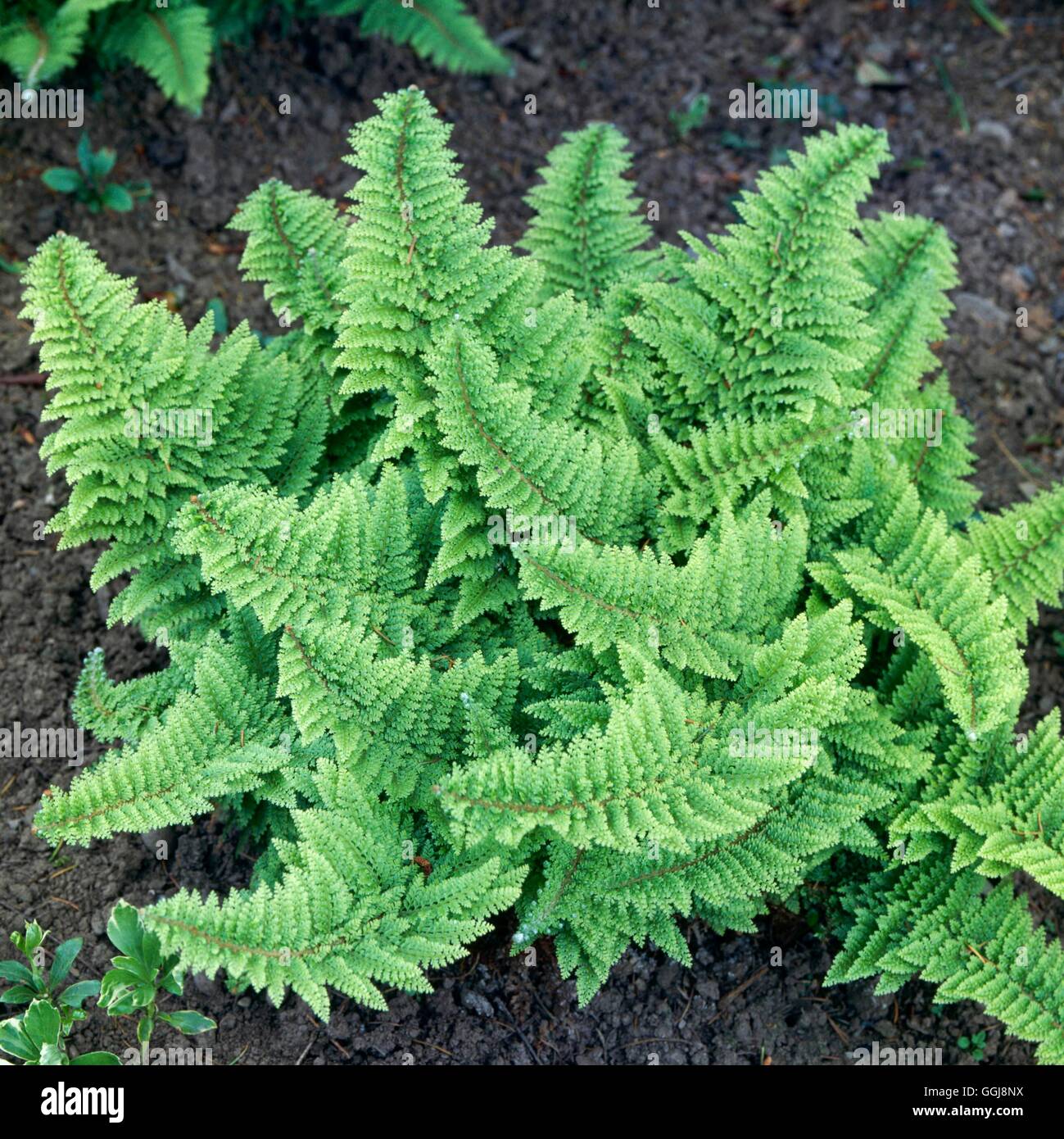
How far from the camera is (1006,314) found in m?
6.47

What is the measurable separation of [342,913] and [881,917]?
1.88 m

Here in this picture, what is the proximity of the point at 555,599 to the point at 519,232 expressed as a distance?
3.30 metres

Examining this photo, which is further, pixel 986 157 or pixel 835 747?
pixel 986 157

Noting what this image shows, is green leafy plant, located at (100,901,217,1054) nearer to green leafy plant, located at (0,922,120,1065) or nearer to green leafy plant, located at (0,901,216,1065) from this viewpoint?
green leafy plant, located at (0,901,216,1065)

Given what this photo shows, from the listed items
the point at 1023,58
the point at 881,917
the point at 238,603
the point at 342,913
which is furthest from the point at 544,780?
the point at 1023,58

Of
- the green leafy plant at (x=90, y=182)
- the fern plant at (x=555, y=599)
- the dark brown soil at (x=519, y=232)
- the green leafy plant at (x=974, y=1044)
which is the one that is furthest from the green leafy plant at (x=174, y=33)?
the green leafy plant at (x=974, y=1044)

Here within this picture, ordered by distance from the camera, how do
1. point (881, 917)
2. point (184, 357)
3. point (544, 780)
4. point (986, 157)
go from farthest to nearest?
point (986, 157) → point (184, 357) → point (881, 917) → point (544, 780)

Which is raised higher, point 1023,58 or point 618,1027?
point 1023,58

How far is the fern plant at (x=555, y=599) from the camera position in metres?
3.73

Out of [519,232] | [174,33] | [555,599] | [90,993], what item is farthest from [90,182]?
[90,993]

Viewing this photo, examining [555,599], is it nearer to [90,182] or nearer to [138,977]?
[138,977]

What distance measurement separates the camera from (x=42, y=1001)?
151 inches
